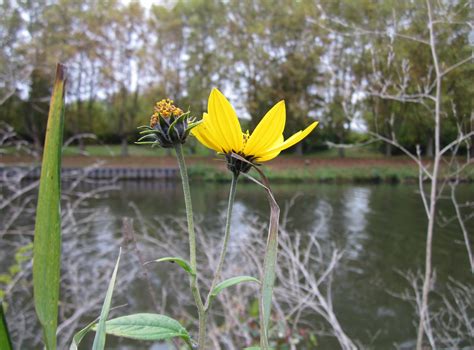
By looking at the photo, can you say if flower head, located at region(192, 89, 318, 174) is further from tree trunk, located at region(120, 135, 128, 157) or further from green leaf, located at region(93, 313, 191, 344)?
tree trunk, located at region(120, 135, 128, 157)

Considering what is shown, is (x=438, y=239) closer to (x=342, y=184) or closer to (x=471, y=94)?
(x=471, y=94)

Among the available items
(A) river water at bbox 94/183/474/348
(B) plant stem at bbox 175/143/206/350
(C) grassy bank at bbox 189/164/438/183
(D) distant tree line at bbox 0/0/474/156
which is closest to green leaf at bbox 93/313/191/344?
(B) plant stem at bbox 175/143/206/350

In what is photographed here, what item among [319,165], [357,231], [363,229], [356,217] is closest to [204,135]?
[357,231]

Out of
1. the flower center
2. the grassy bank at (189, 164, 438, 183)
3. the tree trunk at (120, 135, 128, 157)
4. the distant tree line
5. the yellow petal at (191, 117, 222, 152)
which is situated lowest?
the grassy bank at (189, 164, 438, 183)

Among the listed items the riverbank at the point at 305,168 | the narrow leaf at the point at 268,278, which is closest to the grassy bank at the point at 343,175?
the riverbank at the point at 305,168

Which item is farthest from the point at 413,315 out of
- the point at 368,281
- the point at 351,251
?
the point at 351,251

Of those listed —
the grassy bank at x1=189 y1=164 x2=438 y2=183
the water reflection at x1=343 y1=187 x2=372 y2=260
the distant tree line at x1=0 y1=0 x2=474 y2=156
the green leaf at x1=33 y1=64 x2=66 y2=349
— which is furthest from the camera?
the grassy bank at x1=189 y1=164 x2=438 y2=183
